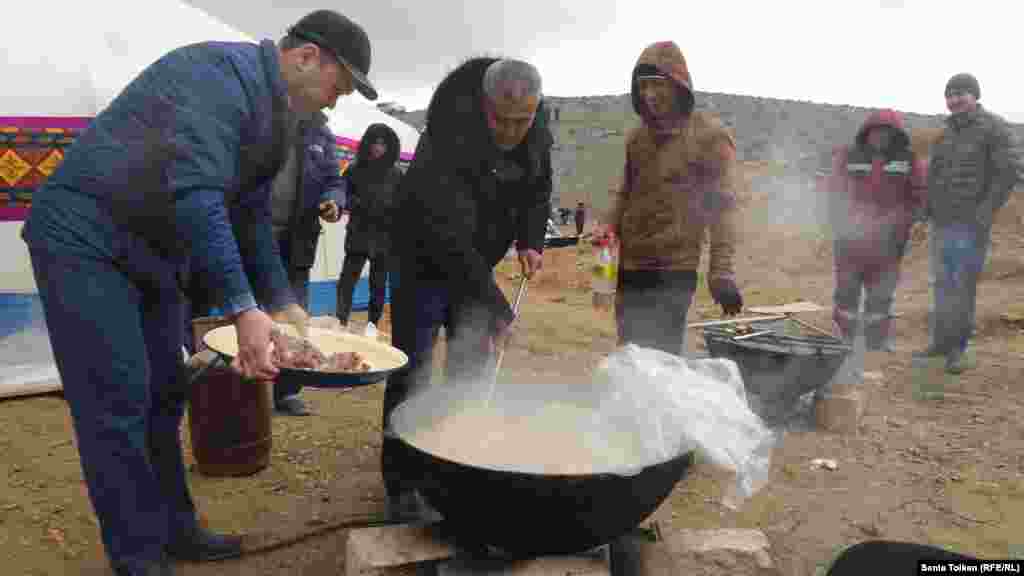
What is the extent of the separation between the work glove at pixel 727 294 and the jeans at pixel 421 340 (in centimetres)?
105

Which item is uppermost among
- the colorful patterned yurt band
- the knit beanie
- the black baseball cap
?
the knit beanie

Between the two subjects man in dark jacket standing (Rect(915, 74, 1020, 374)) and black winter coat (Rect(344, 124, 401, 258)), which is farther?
black winter coat (Rect(344, 124, 401, 258))

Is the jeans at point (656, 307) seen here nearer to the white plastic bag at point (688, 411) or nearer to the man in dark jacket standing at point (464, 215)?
the man in dark jacket standing at point (464, 215)

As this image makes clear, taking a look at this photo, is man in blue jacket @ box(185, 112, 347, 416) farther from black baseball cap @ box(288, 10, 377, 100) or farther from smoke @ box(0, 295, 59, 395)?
black baseball cap @ box(288, 10, 377, 100)

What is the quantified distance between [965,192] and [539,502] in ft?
17.2

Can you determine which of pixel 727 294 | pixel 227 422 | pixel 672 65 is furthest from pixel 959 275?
pixel 227 422

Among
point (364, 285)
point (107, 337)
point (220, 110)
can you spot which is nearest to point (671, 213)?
point (220, 110)

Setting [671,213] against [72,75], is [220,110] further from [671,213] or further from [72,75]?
[72,75]

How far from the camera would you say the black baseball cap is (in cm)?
186

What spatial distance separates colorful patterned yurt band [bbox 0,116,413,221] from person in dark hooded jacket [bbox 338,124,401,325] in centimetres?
149

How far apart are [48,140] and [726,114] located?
43392 mm

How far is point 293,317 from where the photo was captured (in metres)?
2.41

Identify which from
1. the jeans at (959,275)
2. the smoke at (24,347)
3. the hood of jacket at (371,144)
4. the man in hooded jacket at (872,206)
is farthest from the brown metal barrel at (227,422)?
the jeans at (959,275)

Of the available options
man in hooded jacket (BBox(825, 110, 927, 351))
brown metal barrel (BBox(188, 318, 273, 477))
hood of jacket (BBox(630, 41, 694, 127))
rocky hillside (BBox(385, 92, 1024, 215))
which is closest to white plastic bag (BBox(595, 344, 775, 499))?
hood of jacket (BBox(630, 41, 694, 127))
